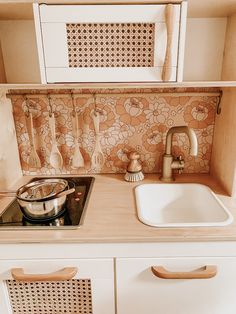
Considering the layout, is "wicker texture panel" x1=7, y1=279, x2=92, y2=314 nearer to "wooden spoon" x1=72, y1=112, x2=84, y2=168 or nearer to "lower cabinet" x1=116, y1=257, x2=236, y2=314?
Answer: "lower cabinet" x1=116, y1=257, x2=236, y2=314

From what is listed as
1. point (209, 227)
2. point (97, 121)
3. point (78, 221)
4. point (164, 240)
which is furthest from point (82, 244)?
point (97, 121)

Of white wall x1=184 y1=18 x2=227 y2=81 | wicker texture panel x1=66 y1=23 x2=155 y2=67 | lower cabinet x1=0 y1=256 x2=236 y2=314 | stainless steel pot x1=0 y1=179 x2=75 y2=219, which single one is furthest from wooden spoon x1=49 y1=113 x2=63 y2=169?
white wall x1=184 y1=18 x2=227 y2=81

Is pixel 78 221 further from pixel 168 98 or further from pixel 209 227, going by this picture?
pixel 168 98

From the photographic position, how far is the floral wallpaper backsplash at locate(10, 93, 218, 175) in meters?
1.34

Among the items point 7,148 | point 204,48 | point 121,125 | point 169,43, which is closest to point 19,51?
point 7,148

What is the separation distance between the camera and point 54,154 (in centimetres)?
139

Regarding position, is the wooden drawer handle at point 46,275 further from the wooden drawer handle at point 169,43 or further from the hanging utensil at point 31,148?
the wooden drawer handle at point 169,43

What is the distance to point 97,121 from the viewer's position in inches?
52.6

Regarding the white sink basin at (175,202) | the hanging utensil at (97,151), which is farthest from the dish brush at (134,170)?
the hanging utensil at (97,151)

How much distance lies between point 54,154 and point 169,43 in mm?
813

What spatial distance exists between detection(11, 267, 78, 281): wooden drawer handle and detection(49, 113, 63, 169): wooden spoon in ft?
1.97

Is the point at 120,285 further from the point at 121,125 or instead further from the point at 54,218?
the point at 121,125

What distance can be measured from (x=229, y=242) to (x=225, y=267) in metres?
0.11

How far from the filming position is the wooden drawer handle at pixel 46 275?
92 cm
